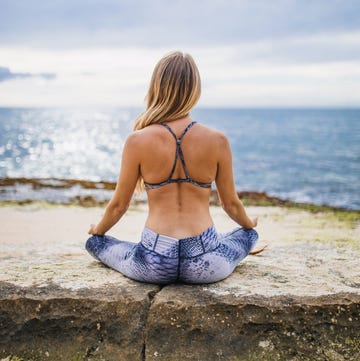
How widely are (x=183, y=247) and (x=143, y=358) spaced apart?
0.89m

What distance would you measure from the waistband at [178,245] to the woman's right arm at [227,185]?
384mm

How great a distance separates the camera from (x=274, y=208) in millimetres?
15102

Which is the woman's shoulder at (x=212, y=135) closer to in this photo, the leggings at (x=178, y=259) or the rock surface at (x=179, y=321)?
the leggings at (x=178, y=259)

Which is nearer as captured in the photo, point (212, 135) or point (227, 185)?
point (212, 135)

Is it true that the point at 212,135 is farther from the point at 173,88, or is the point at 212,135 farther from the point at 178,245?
the point at 178,245

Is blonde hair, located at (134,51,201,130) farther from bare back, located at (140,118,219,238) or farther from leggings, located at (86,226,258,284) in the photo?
leggings, located at (86,226,258,284)

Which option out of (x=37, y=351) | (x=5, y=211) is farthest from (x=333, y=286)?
(x=5, y=211)

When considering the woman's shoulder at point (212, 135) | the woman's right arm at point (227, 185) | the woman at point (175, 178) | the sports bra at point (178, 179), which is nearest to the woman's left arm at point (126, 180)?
the woman at point (175, 178)

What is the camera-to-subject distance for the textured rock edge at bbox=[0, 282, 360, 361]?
333 centimetres

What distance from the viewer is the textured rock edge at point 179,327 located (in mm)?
3326

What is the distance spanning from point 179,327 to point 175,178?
3.72 ft

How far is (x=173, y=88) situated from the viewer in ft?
11.0

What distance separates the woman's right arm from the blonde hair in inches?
15.3

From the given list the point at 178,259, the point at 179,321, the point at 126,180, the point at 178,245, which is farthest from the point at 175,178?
the point at 179,321
